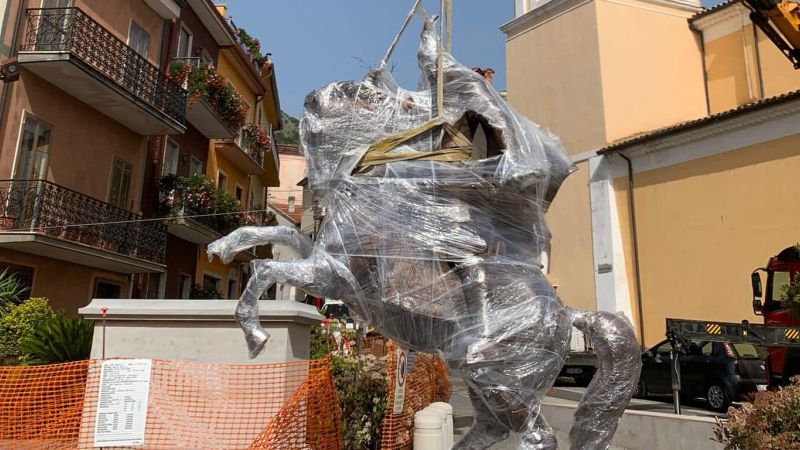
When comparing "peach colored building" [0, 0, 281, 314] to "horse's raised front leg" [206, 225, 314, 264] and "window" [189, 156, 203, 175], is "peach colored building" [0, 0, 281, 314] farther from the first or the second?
"horse's raised front leg" [206, 225, 314, 264]

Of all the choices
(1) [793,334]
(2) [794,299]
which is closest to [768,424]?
(1) [793,334]

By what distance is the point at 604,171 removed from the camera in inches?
790

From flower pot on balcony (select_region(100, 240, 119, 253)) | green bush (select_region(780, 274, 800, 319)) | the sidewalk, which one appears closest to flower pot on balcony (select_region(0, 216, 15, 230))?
flower pot on balcony (select_region(100, 240, 119, 253))

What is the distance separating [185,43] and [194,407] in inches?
594

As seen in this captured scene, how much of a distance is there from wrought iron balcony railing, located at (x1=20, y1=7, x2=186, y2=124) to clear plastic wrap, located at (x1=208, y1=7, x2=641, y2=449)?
10.2 m

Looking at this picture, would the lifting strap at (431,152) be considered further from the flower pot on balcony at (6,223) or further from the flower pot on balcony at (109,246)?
the flower pot on balcony at (109,246)

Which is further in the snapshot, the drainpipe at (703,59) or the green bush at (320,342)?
the drainpipe at (703,59)

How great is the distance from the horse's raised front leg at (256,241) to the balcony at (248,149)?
17348mm

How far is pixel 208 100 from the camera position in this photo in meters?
17.1

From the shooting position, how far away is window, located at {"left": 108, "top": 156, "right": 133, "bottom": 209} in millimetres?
14172

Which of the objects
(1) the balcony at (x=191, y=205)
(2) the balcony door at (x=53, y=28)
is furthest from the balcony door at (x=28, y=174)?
(1) the balcony at (x=191, y=205)

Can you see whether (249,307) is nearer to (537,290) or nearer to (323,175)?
(323,175)

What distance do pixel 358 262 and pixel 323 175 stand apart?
639 mm

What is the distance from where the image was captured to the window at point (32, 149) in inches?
453
